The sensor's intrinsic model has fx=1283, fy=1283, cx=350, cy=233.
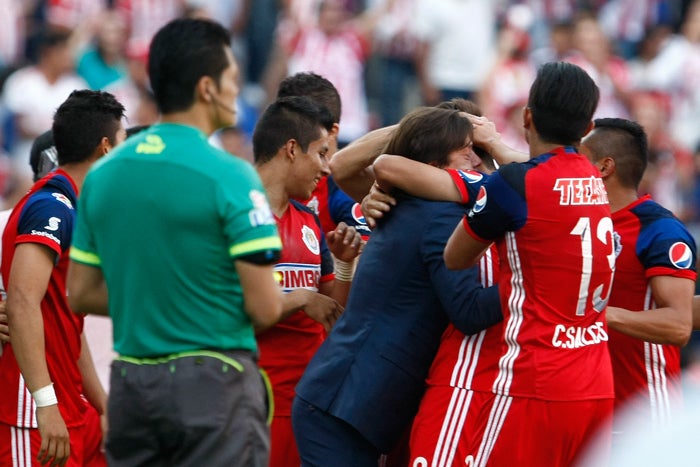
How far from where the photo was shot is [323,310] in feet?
19.9

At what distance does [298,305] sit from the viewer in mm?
5930

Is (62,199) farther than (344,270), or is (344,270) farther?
(344,270)

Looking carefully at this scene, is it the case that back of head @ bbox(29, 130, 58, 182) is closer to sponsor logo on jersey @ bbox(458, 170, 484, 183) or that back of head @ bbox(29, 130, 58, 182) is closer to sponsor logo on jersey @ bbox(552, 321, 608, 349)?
sponsor logo on jersey @ bbox(458, 170, 484, 183)

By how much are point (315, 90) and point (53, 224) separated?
1.92 m

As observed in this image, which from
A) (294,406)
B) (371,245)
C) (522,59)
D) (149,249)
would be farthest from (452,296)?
(522,59)

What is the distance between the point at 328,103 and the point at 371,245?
140 centimetres

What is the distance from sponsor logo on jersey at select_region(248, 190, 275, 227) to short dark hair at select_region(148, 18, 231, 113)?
0.43 metres

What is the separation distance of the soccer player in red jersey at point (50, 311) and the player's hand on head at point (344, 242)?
1.16m

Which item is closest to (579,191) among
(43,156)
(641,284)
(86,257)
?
(641,284)

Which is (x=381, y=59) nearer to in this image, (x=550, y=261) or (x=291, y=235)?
(x=291, y=235)

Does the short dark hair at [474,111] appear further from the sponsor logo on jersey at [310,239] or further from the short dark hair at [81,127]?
the short dark hair at [81,127]

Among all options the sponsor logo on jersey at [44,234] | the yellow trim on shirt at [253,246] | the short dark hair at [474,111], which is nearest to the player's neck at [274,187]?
the short dark hair at [474,111]

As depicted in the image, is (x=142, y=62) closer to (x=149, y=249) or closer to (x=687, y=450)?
(x=149, y=249)

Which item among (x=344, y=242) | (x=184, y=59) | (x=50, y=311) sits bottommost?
(x=50, y=311)
